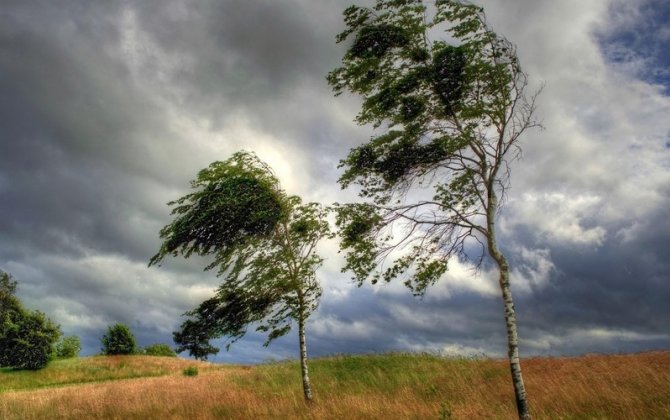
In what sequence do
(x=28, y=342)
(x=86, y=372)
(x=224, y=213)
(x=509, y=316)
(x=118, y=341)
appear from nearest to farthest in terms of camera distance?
1. (x=509, y=316)
2. (x=224, y=213)
3. (x=86, y=372)
4. (x=28, y=342)
5. (x=118, y=341)

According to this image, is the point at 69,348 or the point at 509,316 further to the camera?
the point at 69,348

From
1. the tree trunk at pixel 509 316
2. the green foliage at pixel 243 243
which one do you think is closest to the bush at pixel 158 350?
the green foliage at pixel 243 243

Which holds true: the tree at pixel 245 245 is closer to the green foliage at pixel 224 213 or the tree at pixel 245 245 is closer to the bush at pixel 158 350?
the green foliage at pixel 224 213

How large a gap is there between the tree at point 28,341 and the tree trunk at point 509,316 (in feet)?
134

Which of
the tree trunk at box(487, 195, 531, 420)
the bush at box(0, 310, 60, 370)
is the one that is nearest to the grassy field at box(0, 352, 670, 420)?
the tree trunk at box(487, 195, 531, 420)

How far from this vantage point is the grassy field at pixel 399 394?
10.5 metres

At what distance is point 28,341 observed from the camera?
3666 cm

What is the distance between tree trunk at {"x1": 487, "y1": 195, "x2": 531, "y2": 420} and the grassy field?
38.3 inches

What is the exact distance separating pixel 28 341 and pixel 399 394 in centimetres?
3625

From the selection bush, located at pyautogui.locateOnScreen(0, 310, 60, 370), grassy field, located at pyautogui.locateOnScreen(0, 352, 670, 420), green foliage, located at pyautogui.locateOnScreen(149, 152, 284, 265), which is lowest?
grassy field, located at pyautogui.locateOnScreen(0, 352, 670, 420)

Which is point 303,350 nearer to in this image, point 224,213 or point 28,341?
point 224,213

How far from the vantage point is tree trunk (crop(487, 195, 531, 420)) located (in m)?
8.91

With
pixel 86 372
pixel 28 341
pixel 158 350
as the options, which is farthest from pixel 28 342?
pixel 158 350

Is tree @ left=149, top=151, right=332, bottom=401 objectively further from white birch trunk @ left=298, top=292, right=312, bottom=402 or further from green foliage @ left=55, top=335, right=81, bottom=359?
green foliage @ left=55, top=335, right=81, bottom=359
